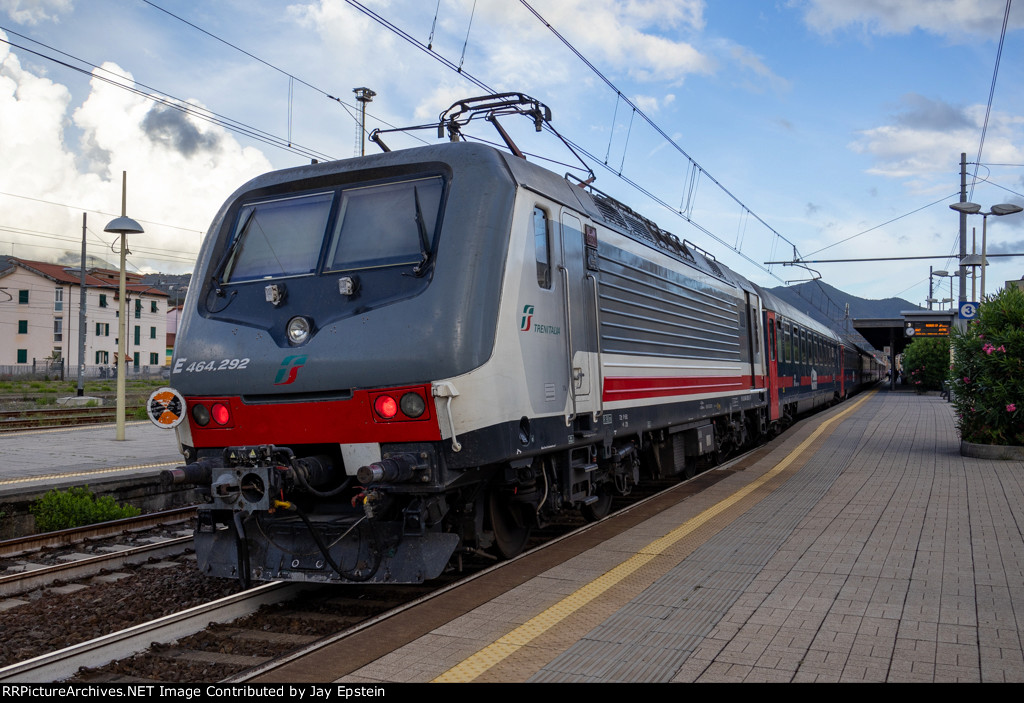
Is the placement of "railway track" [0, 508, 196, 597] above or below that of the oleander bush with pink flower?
below

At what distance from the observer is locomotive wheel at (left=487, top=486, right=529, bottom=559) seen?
6.29m

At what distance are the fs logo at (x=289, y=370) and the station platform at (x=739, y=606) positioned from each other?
5.49ft

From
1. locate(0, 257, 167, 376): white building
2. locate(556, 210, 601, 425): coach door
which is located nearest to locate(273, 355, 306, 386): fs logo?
Answer: locate(556, 210, 601, 425): coach door

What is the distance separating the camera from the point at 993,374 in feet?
42.8

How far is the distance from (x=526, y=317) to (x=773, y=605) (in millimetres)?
2430

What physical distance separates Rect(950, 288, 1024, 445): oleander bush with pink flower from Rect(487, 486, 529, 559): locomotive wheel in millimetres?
9400

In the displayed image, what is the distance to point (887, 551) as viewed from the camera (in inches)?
253

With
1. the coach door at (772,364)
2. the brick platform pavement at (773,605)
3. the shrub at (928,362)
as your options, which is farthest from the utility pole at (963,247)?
the brick platform pavement at (773,605)

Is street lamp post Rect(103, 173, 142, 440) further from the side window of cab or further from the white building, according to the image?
the white building

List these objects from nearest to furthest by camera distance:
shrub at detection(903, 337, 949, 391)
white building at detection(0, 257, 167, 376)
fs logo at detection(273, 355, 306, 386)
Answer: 1. fs logo at detection(273, 355, 306, 386)
2. shrub at detection(903, 337, 949, 391)
3. white building at detection(0, 257, 167, 376)

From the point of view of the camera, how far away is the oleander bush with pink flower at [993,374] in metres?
12.8

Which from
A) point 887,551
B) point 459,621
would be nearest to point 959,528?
point 887,551

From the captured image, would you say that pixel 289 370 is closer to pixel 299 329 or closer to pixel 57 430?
pixel 299 329

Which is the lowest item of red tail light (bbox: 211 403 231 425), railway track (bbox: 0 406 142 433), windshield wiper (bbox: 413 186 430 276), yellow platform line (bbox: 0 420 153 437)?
yellow platform line (bbox: 0 420 153 437)
